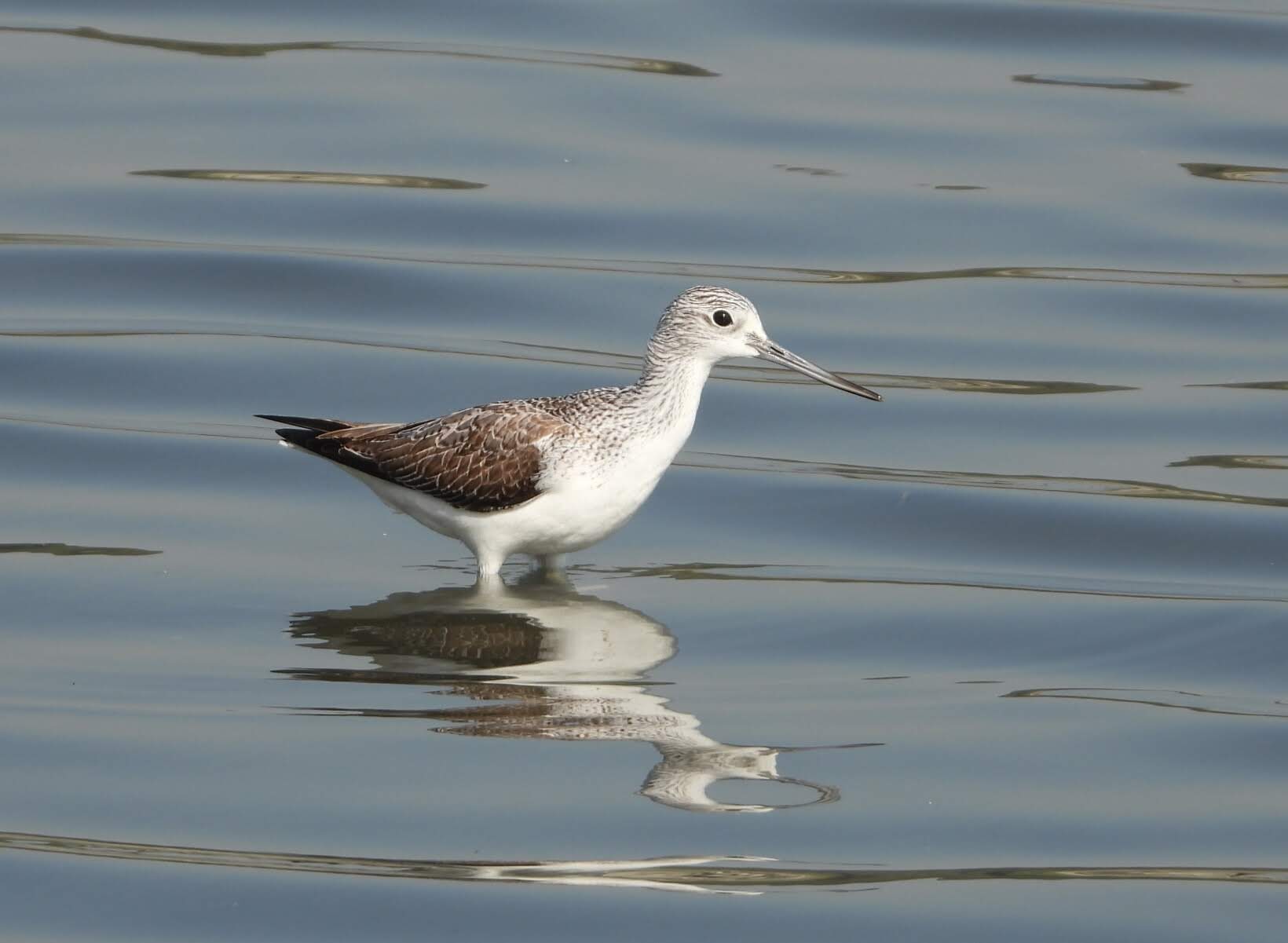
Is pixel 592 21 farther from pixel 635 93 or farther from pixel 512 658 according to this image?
pixel 512 658

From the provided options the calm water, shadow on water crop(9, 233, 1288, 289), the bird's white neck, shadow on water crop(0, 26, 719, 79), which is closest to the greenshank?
the bird's white neck

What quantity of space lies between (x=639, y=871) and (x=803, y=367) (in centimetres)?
362

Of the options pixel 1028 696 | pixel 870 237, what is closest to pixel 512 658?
pixel 1028 696

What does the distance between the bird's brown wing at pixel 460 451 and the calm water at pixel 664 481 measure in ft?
1.41

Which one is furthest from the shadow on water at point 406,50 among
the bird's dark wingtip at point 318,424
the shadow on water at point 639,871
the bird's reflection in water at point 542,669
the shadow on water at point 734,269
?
the shadow on water at point 639,871

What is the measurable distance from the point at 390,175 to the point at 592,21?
10.9ft

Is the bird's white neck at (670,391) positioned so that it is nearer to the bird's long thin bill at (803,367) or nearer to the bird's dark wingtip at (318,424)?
the bird's long thin bill at (803,367)

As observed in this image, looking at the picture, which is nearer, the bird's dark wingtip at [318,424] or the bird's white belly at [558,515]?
the bird's white belly at [558,515]

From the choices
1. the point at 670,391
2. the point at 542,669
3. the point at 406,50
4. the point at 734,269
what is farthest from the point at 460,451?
the point at 406,50

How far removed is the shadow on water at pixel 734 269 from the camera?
13.3m

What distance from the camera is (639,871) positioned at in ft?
22.0

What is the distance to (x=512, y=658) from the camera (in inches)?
340

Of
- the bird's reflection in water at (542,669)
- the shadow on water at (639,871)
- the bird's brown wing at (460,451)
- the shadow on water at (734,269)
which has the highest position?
the shadow on water at (734,269)

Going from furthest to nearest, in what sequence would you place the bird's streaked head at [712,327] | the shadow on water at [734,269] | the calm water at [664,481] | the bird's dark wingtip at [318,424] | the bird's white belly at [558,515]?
the shadow on water at [734,269] < the bird's dark wingtip at [318,424] < the bird's streaked head at [712,327] < the bird's white belly at [558,515] < the calm water at [664,481]
